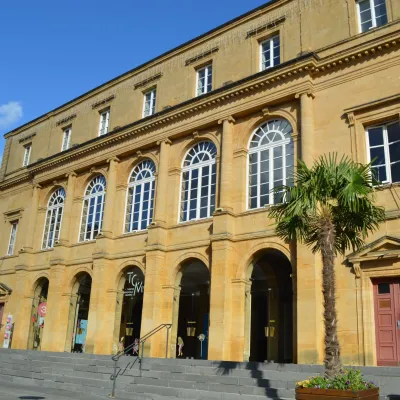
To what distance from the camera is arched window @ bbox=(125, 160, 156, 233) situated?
74.3 feet

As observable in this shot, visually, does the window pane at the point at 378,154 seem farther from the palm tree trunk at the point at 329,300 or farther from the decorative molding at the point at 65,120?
the decorative molding at the point at 65,120

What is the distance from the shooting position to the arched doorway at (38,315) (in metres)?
25.6

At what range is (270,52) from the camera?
2066 cm

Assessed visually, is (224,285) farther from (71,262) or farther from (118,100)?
(118,100)

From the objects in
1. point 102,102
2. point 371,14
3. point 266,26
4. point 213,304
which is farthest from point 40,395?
point 102,102

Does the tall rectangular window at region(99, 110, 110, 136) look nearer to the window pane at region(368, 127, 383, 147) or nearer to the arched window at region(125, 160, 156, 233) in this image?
the arched window at region(125, 160, 156, 233)

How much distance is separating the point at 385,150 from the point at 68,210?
636 inches

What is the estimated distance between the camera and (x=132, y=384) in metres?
15.3

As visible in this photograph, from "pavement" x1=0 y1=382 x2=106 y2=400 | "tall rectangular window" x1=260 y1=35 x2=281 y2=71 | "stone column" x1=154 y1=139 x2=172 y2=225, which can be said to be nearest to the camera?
"pavement" x1=0 y1=382 x2=106 y2=400

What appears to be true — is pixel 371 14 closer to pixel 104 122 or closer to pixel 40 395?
pixel 104 122

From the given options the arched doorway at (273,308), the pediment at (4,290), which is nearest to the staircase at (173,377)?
the arched doorway at (273,308)

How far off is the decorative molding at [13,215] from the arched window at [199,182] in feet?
41.6

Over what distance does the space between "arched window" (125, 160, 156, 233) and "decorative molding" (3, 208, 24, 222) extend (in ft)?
30.2

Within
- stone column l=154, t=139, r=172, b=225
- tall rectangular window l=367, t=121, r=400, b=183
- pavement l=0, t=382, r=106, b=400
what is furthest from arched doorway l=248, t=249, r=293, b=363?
pavement l=0, t=382, r=106, b=400
